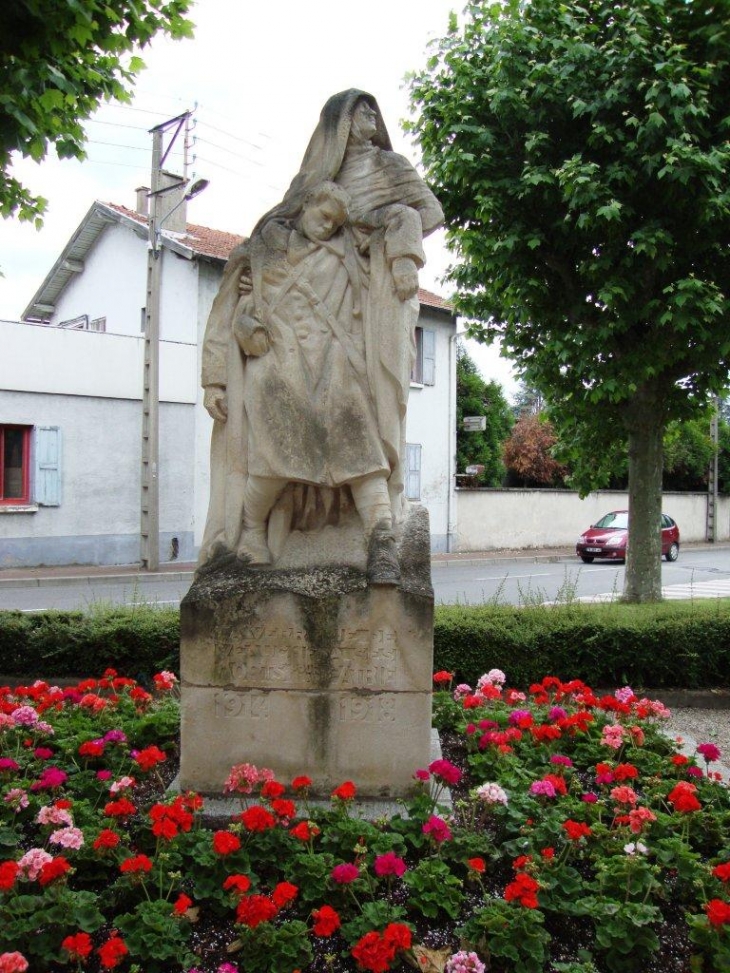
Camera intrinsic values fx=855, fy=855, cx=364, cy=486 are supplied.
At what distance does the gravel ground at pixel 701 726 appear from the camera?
17.9 ft

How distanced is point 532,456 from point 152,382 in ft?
69.5

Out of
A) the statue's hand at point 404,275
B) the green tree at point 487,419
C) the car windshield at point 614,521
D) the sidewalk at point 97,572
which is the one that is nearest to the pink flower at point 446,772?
the statue's hand at point 404,275

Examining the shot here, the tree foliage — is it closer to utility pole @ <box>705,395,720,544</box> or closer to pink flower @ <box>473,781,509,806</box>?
utility pole @ <box>705,395,720,544</box>

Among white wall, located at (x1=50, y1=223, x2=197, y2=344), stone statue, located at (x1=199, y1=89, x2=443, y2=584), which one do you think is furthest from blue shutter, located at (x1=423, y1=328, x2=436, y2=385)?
stone statue, located at (x1=199, y1=89, x2=443, y2=584)

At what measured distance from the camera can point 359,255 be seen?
392 centimetres

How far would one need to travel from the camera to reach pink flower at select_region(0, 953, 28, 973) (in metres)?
2.16

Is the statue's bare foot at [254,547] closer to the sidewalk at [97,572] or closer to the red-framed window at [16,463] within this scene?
the sidewalk at [97,572]

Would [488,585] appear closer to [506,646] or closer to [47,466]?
[47,466]

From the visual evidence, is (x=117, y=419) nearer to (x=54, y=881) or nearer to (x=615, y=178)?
(x=615, y=178)

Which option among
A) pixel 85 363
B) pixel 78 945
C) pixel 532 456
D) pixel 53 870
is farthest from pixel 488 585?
pixel 532 456

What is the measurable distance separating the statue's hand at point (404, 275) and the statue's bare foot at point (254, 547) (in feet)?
4.05

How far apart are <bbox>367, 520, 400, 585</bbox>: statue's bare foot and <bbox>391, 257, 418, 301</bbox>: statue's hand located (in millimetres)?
1012

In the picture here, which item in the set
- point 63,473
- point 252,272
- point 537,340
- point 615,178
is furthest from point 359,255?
point 63,473

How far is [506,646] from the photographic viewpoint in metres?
6.62
